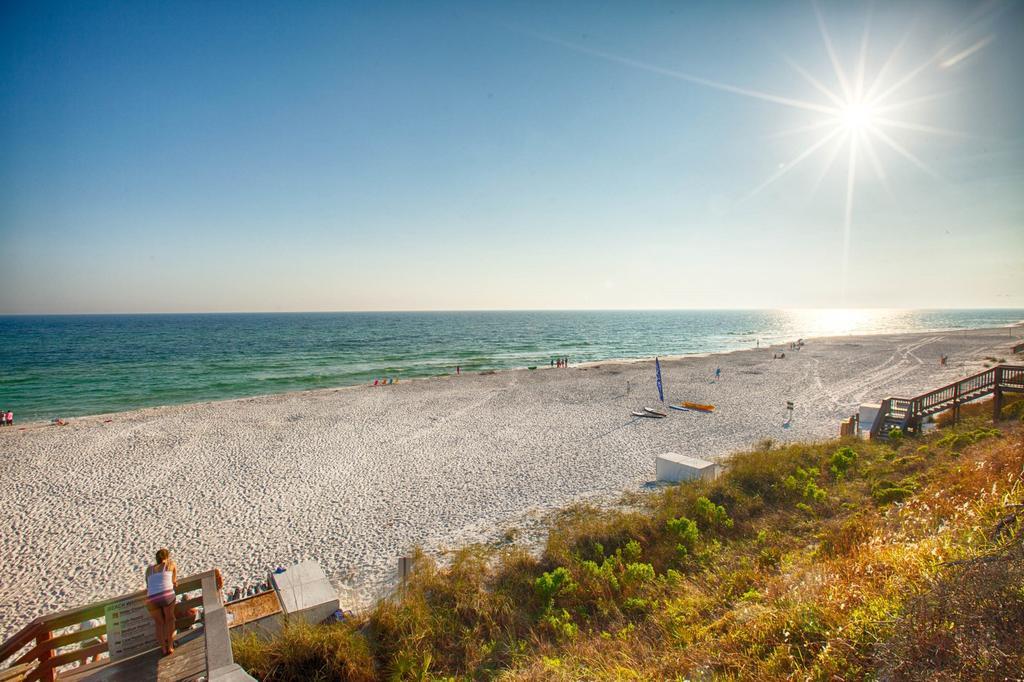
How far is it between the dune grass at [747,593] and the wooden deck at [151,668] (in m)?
0.67

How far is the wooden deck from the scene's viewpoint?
16.4ft

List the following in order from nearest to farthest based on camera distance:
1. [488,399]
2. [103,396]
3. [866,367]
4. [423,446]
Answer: [423,446] → [488,399] → [103,396] → [866,367]

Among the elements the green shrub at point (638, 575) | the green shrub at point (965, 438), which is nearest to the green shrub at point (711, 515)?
the green shrub at point (638, 575)

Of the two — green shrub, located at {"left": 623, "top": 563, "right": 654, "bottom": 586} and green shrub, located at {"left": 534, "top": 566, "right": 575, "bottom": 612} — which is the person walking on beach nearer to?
green shrub, located at {"left": 534, "top": 566, "right": 575, "bottom": 612}

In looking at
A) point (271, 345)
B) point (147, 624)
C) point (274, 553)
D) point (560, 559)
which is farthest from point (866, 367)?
point (271, 345)

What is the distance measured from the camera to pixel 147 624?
5422mm

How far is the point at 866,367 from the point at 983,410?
28665 mm

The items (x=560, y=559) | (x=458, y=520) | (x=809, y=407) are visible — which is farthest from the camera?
(x=809, y=407)

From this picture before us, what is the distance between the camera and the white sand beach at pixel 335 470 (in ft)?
36.5

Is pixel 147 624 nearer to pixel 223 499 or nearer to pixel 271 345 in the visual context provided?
pixel 223 499

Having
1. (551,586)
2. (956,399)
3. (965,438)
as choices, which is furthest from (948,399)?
(551,586)

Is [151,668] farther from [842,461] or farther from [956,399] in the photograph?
[956,399]

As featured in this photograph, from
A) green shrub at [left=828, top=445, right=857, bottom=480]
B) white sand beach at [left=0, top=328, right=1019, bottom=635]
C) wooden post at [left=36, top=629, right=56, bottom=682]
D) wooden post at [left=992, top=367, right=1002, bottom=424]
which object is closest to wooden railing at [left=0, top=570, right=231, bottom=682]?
wooden post at [left=36, top=629, right=56, bottom=682]

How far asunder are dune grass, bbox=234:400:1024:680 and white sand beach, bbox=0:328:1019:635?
316cm
